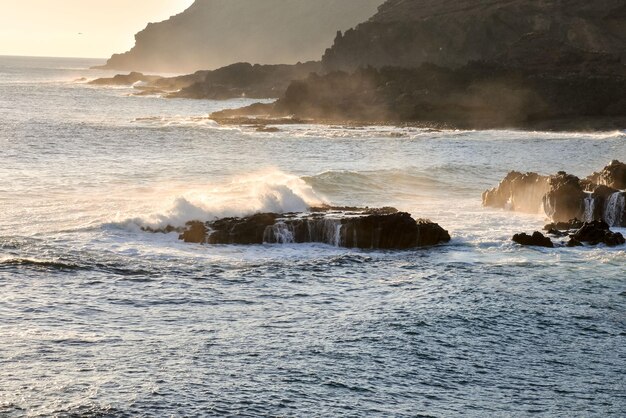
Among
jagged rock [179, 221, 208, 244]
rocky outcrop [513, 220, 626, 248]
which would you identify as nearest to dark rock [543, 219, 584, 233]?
rocky outcrop [513, 220, 626, 248]

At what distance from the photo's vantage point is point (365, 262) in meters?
26.9

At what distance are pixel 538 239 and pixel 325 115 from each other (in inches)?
2618

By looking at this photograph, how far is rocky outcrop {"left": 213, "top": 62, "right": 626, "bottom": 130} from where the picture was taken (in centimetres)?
8369

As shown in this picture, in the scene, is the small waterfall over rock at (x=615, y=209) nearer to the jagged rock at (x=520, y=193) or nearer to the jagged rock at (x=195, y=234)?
the jagged rock at (x=520, y=193)

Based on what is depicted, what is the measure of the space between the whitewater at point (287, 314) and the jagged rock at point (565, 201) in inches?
30.2

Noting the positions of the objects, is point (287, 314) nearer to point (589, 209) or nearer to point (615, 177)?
point (589, 209)

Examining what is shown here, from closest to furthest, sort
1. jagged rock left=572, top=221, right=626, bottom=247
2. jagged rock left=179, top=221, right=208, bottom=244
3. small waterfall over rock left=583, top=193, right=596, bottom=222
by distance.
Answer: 1. jagged rock left=179, top=221, right=208, bottom=244
2. jagged rock left=572, top=221, right=626, bottom=247
3. small waterfall over rock left=583, top=193, right=596, bottom=222

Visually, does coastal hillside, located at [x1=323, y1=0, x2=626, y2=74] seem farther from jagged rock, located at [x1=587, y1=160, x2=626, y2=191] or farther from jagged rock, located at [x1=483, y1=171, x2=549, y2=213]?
jagged rock, located at [x1=483, y1=171, x2=549, y2=213]

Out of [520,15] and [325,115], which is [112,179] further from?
[520,15]

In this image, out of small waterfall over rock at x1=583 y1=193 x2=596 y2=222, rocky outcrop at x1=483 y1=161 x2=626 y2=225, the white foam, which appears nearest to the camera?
the white foam

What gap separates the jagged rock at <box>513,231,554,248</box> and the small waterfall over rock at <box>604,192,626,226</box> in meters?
5.04

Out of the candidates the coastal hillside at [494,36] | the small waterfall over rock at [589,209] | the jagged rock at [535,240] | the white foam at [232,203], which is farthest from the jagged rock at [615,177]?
the coastal hillside at [494,36]

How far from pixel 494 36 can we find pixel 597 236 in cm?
9442

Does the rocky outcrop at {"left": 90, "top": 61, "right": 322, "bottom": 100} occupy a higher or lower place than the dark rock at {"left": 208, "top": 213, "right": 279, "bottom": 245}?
higher
